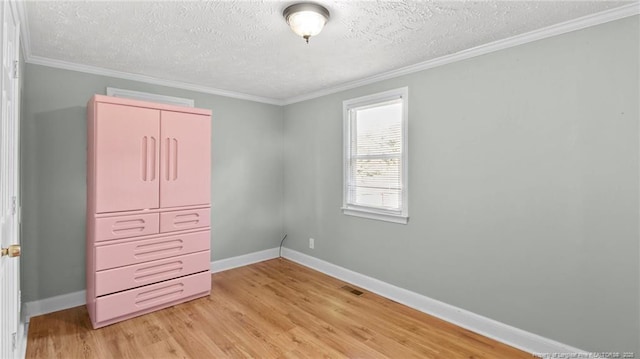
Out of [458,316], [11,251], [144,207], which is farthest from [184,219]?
[458,316]

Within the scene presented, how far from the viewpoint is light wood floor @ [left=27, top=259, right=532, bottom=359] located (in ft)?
7.58

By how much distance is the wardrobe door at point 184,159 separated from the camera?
2971 mm

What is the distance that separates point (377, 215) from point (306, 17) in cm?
213

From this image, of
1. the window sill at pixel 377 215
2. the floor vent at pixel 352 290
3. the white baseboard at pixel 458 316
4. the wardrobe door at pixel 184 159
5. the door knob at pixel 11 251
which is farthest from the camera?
the floor vent at pixel 352 290

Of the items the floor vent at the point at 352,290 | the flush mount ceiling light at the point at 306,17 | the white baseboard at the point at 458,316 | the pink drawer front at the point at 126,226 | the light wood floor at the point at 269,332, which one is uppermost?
the flush mount ceiling light at the point at 306,17

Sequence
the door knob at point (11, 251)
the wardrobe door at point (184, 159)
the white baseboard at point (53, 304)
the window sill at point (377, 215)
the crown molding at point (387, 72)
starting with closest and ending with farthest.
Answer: the door knob at point (11, 251)
the crown molding at point (387, 72)
the white baseboard at point (53, 304)
the wardrobe door at point (184, 159)
the window sill at point (377, 215)

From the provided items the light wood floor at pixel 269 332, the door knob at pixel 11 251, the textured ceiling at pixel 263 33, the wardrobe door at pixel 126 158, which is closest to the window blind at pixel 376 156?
the textured ceiling at pixel 263 33

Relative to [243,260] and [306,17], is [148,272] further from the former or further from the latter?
[306,17]

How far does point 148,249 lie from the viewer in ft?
9.44

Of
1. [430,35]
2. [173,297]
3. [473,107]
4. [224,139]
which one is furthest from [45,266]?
[473,107]

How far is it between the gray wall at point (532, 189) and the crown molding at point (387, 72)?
2.0 inches

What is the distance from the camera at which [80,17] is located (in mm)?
2074

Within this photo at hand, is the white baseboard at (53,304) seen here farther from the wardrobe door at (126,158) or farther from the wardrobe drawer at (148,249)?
the wardrobe door at (126,158)

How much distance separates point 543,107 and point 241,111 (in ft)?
10.9
